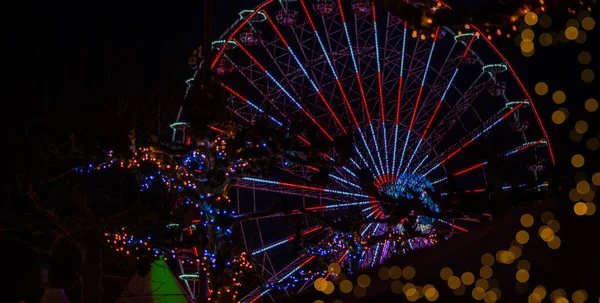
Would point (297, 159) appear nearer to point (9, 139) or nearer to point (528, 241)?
point (528, 241)

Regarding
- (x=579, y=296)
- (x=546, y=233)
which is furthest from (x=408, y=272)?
(x=579, y=296)

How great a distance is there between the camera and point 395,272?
4688 mm

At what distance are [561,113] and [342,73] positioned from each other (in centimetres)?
1512

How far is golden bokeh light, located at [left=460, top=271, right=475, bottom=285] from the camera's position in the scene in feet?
14.1

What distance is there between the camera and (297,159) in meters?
12.9

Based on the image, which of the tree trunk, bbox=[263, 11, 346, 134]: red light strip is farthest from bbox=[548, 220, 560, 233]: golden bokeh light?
bbox=[263, 11, 346, 134]: red light strip

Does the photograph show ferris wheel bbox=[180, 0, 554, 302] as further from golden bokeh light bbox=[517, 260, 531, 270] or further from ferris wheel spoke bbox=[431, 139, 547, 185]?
golden bokeh light bbox=[517, 260, 531, 270]

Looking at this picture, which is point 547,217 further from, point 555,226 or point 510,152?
point 510,152

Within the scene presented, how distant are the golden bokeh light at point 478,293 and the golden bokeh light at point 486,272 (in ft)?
0.25

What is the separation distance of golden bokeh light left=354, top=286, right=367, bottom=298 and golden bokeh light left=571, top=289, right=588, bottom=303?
112 cm

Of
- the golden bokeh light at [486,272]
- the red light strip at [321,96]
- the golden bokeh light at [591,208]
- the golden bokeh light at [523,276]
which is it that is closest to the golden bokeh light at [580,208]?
the golden bokeh light at [591,208]

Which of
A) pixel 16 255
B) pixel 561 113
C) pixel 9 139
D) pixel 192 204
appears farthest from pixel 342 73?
pixel 561 113

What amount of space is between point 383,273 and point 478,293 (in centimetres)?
75

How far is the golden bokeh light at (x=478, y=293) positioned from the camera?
13.8 feet
